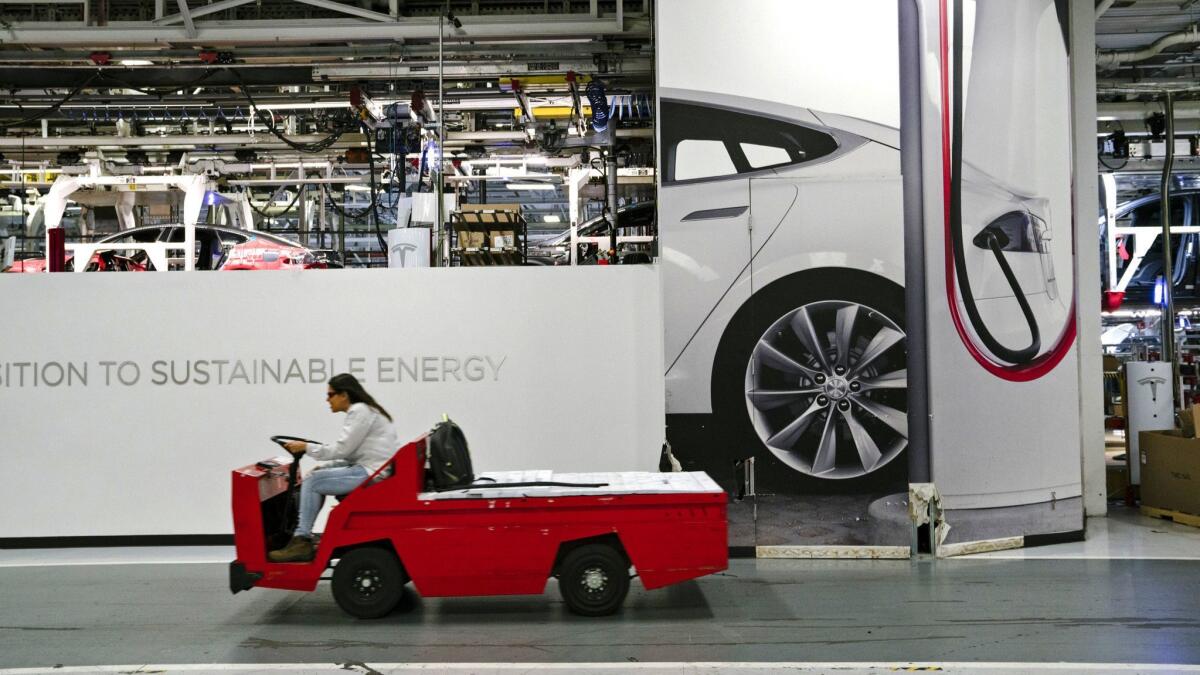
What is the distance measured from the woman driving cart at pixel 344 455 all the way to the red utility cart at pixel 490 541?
14 centimetres

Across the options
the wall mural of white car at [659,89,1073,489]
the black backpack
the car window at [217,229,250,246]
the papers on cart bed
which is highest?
the car window at [217,229,250,246]

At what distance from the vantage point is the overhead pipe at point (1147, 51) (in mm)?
9211

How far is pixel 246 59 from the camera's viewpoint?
9.05 metres

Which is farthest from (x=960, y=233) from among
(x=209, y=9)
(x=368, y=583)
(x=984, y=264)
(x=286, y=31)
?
(x=209, y=9)

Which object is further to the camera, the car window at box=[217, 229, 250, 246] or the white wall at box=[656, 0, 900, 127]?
the car window at box=[217, 229, 250, 246]

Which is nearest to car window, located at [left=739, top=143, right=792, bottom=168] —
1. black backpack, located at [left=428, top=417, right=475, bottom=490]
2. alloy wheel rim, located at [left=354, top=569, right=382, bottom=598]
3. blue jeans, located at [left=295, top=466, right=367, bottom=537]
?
black backpack, located at [left=428, top=417, right=475, bottom=490]

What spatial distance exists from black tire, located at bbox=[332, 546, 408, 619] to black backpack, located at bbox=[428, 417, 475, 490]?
0.47 metres

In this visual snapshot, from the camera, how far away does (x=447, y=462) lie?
502 centimetres

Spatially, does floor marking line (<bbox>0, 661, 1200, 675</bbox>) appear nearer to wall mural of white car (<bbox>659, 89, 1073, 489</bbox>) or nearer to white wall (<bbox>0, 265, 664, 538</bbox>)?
wall mural of white car (<bbox>659, 89, 1073, 489</bbox>)

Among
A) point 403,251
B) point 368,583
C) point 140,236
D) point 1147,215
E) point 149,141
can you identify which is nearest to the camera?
point 368,583

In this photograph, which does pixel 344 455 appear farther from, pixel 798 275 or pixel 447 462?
pixel 798 275

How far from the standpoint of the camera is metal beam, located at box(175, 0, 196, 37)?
784 cm

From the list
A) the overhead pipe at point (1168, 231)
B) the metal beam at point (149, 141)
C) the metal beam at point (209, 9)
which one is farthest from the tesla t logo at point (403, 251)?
the overhead pipe at point (1168, 231)

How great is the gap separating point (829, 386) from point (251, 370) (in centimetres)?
417
